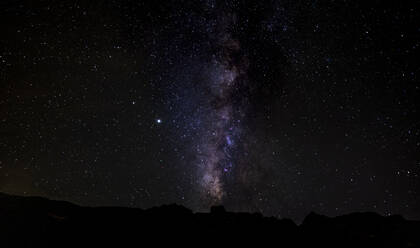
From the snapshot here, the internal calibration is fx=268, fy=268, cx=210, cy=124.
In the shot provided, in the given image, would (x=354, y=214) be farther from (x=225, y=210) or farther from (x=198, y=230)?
(x=198, y=230)

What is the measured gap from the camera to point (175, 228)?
2292 centimetres

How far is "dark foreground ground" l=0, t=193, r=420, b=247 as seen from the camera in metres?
18.6

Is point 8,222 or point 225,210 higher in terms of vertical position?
point 8,222

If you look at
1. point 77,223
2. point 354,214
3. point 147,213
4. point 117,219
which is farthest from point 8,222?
point 354,214

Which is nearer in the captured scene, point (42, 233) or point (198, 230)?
point (42, 233)

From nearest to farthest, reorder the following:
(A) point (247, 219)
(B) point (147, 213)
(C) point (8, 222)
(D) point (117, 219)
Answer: (C) point (8, 222) → (D) point (117, 219) → (B) point (147, 213) → (A) point (247, 219)

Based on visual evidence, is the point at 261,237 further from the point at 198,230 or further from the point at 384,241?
the point at 384,241

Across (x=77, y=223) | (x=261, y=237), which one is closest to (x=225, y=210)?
(x=261, y=237)

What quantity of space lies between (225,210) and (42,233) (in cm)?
1654

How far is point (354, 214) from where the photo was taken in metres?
29.4

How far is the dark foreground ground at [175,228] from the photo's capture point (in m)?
18.6

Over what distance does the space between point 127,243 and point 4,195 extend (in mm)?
11316

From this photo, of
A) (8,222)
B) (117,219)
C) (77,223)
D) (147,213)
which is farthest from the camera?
(147,213)

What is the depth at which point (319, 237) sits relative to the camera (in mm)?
23422
